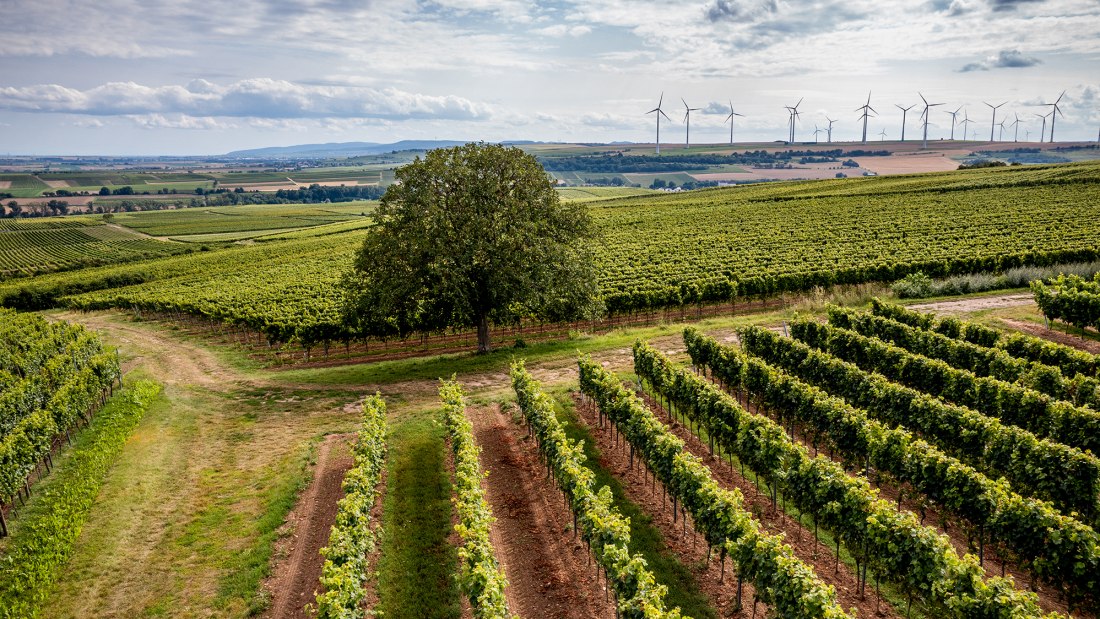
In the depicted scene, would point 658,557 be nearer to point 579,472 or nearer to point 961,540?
point 579,472

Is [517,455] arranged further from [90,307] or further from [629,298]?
[90,307]

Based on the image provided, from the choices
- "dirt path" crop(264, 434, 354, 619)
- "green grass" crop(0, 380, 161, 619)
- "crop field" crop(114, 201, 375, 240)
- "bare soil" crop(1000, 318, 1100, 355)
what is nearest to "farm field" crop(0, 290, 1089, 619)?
"dirt path" crop(264, 434, 354, 619)

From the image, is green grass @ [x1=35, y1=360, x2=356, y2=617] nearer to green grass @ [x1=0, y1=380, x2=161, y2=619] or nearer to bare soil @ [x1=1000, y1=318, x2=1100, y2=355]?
green grass @ [x1=0, y1=380, x2=161, y2=619]

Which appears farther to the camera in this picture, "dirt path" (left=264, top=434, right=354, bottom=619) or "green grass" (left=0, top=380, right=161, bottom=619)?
"green grass" (left=0, top=380, right=161, bottom=619)

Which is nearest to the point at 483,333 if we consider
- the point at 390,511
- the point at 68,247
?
the point at 390,511

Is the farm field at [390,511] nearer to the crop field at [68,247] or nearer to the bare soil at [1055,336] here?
the bare soil at [1055,336]
